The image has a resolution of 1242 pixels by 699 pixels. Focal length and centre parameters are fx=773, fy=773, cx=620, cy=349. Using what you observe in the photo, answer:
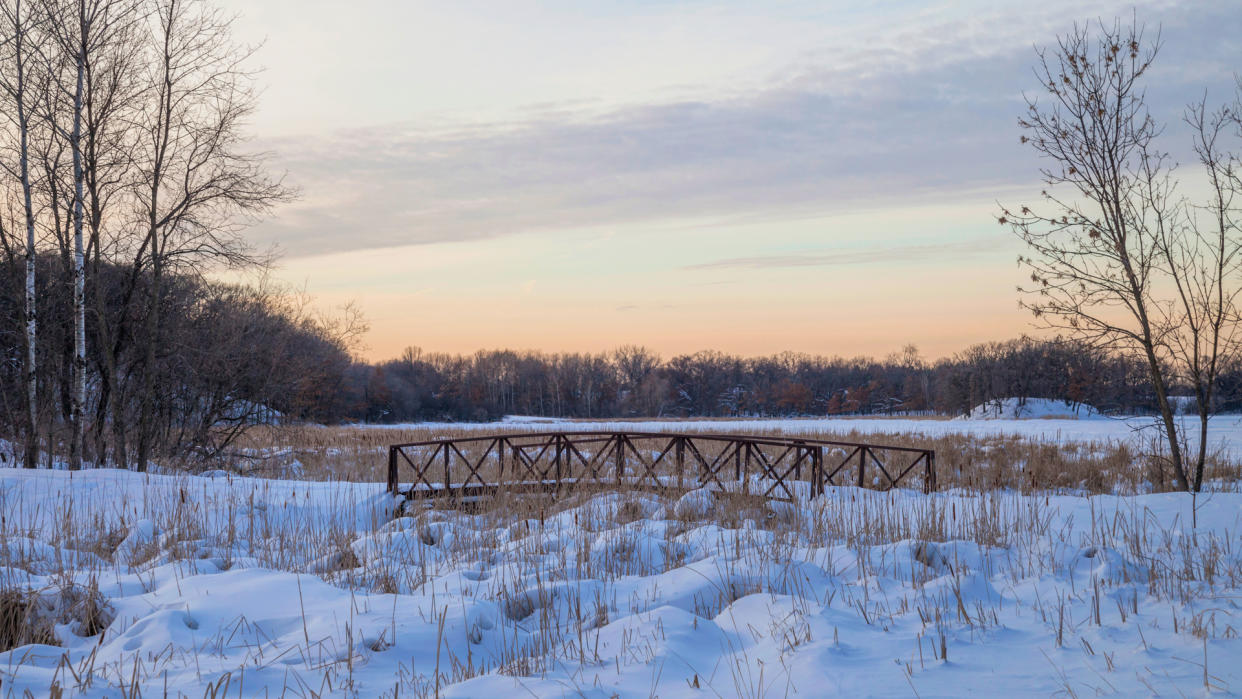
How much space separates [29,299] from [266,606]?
13413 millimetres

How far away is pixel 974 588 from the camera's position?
5641mm

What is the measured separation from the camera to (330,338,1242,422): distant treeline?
234 ft

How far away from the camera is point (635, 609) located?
209 inches

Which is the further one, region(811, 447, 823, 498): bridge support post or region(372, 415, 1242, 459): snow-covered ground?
region(372, 415, 1242, 459): snow-covered ground

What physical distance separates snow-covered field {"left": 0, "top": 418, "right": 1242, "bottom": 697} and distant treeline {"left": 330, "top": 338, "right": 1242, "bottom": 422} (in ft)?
195

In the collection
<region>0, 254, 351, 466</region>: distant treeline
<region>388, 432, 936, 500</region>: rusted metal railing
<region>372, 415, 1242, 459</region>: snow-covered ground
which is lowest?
<region>372, 415, 1242, 459</region>: snow-covered ground

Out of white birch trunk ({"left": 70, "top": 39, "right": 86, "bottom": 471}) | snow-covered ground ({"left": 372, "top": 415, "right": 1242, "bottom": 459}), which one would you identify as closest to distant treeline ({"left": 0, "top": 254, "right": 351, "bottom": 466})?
white birch trunk ({"left": 70, "top": 39, "right": 86, "bottom": 471})

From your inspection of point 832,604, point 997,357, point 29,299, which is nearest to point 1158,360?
point 832,604

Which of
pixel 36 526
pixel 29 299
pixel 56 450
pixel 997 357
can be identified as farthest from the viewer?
pixel 997 357

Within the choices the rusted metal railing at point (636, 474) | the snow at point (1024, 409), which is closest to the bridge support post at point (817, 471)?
the rusted metal railing at point (636, 474)

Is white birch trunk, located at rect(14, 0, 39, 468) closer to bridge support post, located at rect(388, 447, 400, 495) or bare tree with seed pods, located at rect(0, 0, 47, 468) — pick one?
bare tree with seed pods, located at rect(0, 0, 47, 468)

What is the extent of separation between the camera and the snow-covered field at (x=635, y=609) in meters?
3.68

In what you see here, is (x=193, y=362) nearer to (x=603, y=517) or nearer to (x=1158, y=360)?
(x=603, y=517)

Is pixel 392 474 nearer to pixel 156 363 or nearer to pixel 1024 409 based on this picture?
pixel 156 363
